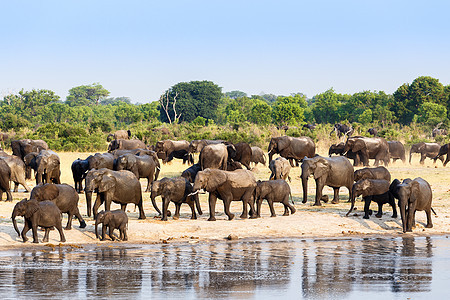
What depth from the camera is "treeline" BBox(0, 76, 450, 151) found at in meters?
52.2

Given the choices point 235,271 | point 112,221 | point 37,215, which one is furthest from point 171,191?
point 235,271

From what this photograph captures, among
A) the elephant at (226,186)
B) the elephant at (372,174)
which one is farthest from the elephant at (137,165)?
Result: the elephant at (372,174)

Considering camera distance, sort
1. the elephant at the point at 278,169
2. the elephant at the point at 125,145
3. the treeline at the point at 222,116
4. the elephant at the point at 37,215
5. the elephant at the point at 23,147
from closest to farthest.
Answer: the elephant at the point at 37,215 < the elephant at the point at 278,169 < the elephant at the point at 23,147 < the elephant at the point at 125,145 < the treeline at the point at 222,116

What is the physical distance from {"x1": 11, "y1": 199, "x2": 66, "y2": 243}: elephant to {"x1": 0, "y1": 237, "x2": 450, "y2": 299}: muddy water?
2.21 ft

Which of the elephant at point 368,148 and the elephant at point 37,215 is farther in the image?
the elephant at point 368,148

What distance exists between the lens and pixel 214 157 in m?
28.2

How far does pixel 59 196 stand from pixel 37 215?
4.35 ft

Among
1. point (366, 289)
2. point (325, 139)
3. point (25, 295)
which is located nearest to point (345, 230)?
point (366, 289)

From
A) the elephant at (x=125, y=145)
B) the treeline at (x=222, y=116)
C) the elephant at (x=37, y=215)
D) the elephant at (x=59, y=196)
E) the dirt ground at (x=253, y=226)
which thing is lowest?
the dirt ground at (x=253, y=226)

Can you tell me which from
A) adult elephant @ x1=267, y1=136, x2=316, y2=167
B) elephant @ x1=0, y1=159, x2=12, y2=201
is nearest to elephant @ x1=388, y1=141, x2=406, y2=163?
adult elephant @ x1=267, y1=136, x2=316, y2=167

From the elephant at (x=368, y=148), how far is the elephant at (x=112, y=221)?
23.1 meters

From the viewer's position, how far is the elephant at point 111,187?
17.8m

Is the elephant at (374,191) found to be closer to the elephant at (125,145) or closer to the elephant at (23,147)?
the elephant at (23,147)

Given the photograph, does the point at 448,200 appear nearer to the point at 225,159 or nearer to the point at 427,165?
the point at 225,159
